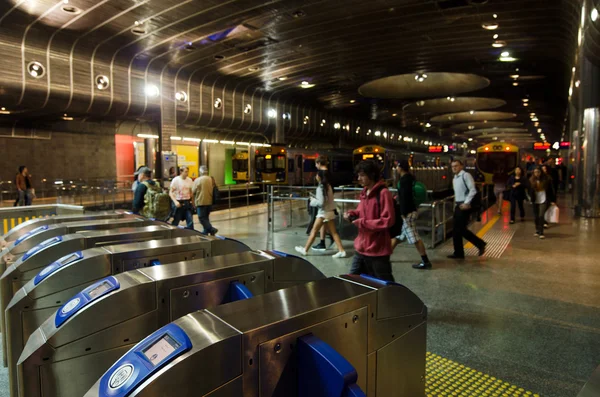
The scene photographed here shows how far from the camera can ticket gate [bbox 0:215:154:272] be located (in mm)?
3457

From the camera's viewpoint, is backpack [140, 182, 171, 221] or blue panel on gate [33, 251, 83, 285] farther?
backpack [140, 182, 171, 221]

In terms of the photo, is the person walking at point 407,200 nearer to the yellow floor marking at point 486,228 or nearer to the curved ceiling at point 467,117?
the yellow floor marking at point 486,228

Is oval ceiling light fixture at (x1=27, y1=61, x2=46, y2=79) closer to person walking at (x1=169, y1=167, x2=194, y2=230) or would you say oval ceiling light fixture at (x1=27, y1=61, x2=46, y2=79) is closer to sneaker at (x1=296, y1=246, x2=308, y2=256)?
person walking at (x1=169, y1=167, x2=194, y2=230)

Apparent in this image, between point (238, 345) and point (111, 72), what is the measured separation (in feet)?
50.4

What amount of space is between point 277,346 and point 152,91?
16.3 m

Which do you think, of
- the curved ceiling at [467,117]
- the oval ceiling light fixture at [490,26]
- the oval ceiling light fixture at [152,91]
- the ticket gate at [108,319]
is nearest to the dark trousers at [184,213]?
A: the ticket gate at [108,319]

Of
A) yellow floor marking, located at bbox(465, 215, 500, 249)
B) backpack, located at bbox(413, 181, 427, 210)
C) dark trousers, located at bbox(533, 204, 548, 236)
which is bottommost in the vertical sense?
yellow floor marking, located at bbox(465, 215, 500, 249)

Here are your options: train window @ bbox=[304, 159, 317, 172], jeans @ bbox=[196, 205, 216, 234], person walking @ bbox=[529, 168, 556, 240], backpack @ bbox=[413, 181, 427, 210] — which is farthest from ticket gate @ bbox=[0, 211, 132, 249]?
train window @ bbox=[304, 159, 317, 172]

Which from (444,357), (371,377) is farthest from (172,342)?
(444,357)

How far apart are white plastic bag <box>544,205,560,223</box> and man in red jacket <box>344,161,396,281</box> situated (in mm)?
6842

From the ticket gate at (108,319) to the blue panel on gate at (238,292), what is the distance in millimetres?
20

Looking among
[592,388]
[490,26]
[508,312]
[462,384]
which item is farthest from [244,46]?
[592,388]

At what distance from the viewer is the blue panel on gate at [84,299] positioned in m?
1.92

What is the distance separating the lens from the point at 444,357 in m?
3.49
